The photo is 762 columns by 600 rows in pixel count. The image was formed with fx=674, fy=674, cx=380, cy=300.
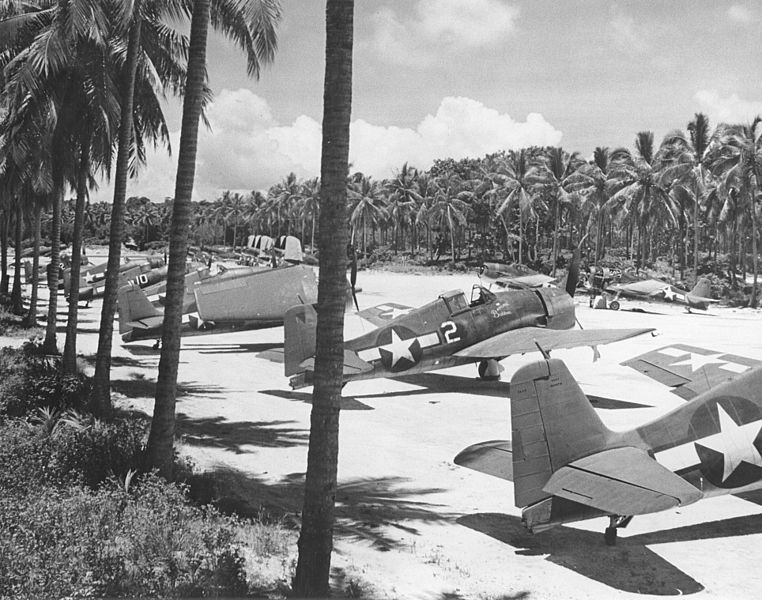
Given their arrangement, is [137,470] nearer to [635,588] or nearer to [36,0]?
[635,588]

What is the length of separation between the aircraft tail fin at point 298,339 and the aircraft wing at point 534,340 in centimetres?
461

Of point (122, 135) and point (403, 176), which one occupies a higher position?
point (403, 176)

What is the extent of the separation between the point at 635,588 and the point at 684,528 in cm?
225

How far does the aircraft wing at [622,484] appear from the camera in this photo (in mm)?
7098

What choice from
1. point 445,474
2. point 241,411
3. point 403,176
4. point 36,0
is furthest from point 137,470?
point 403,176

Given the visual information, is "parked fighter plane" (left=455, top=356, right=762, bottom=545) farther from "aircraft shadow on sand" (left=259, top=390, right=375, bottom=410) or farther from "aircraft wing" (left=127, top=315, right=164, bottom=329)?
"aircraft wing" (left=127, top=315, right=164, bottom=329)

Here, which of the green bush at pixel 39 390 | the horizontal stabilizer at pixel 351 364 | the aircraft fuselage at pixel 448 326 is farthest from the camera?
the aircraft fuselage at pixel 448 326

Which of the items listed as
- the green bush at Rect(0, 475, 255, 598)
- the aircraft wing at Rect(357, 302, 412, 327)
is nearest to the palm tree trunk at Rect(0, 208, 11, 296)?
the aircraft wing at Rect(357, 302, 412, 327)

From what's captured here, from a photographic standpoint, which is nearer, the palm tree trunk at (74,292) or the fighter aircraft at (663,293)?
the palm tree trunk at (74,292)

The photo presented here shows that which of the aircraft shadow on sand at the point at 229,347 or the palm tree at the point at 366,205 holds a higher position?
the palm tree at the point at 366,205

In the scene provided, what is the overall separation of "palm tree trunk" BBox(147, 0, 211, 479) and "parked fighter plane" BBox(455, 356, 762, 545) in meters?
4.37

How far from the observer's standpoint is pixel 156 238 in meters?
148

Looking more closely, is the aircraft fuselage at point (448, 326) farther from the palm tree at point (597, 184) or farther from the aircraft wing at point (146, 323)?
the palm tree at point (597, 184)

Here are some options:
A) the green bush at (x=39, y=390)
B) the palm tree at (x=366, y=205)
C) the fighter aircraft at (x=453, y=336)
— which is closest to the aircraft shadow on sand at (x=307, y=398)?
the fighter aircraft at (x=453, y=336)
